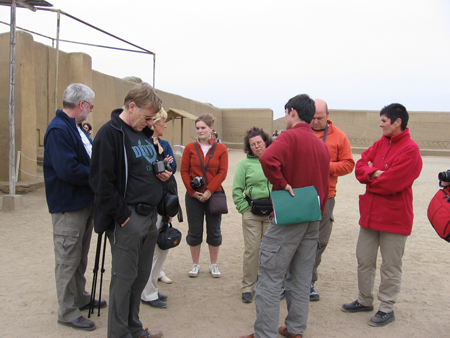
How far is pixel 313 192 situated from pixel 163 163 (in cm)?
106

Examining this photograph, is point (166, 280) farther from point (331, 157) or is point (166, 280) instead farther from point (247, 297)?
point (331, 157)

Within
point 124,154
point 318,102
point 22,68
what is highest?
point 22,68

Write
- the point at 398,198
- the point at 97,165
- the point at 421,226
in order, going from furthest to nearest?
the point at 421,226, the point at 398,198, the point at 97,165

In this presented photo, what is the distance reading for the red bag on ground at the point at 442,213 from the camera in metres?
2.86

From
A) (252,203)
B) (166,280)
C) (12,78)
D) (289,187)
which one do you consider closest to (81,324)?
(166,280)

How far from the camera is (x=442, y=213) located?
114 inches

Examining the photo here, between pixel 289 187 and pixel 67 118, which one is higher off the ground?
pixel 67 118

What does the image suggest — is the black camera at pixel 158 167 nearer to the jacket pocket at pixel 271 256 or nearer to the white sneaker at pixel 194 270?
the jacket pocket at pixel 271 256

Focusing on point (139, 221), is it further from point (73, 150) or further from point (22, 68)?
point (22, 68)

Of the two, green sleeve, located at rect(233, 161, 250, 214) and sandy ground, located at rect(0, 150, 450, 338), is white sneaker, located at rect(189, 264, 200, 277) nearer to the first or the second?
sandy ground, located at rect(0, 150, 450, 338)

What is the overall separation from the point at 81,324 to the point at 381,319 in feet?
7.90

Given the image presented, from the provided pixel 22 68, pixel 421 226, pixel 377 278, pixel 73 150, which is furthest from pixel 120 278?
pixel 22 68

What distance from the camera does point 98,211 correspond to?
2.52 m

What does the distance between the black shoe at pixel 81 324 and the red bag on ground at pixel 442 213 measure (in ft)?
8.93
